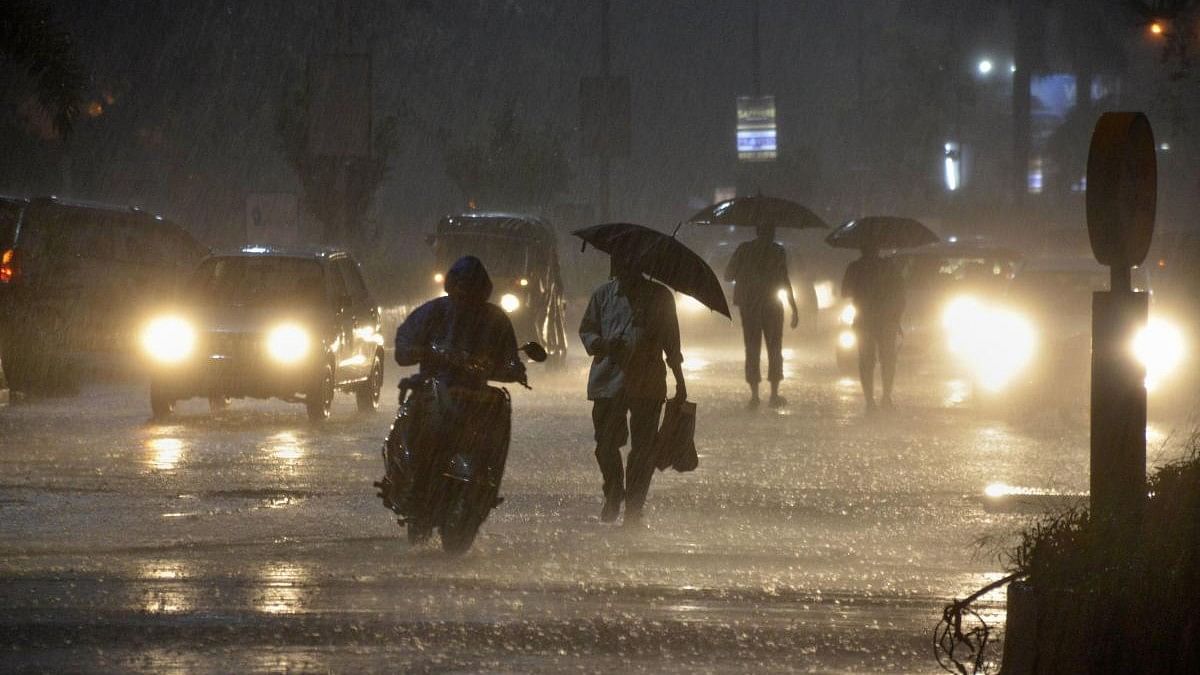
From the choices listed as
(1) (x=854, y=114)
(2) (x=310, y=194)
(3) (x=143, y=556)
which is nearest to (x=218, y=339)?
(3) (x=143, y=556)

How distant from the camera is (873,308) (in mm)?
19938

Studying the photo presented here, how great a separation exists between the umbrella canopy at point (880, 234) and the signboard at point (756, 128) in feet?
140

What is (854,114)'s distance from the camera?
99.2m

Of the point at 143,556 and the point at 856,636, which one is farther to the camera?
the point at 143,556

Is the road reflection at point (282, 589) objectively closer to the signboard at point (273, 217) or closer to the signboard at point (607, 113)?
the signboard at point (273, 217)

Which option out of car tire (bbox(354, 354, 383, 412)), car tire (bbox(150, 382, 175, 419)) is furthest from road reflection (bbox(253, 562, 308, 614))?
car tire (bbox(354, 354, 383, 412))

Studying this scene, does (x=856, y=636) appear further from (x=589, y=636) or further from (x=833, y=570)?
(x=833, y=570)

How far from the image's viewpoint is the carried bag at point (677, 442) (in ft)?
37.6

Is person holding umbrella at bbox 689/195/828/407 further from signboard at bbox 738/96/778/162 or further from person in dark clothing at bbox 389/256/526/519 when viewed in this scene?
signboard at bbox 738/96/778/162

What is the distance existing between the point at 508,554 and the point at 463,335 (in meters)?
1.19

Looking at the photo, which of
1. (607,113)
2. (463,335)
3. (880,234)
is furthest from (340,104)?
(463,335)

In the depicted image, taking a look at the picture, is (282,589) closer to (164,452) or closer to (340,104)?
(164,452)

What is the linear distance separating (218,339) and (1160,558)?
1289 cm

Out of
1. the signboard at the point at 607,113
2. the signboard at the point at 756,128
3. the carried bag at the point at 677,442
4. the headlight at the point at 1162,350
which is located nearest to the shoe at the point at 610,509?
Answer: the carried bag at the point at 677,442
